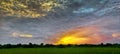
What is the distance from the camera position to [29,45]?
185 ft

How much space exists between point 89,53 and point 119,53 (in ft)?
9.59

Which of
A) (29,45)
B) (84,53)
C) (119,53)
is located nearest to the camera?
(119,53)

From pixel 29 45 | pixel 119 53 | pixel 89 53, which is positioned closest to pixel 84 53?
pixel 89 53

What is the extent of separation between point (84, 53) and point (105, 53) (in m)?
1.97

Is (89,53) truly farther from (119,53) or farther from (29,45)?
(29,45)

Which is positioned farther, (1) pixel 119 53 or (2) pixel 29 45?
(2) pixel 29 45

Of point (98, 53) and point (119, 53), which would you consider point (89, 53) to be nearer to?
point (98, 53)

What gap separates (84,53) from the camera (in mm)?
27453

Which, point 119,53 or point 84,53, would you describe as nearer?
point 119,53

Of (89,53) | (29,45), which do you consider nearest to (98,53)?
(89,53)

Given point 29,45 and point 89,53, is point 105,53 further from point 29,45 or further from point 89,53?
point 29,45

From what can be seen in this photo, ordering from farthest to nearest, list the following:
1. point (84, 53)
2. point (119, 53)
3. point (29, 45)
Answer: point (29, 45) < point (84, 53) < point (119, 53)

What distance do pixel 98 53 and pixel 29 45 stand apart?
100ft

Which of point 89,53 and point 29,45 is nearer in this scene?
point 89,53
